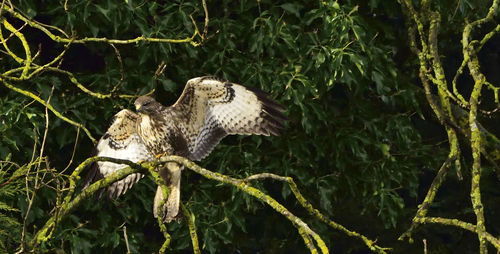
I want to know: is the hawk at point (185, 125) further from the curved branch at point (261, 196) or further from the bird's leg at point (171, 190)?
the curved branch at point (261, 196)

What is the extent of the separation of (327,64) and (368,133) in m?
1.05

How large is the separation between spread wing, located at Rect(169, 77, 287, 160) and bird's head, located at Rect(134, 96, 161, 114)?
167 millimetres

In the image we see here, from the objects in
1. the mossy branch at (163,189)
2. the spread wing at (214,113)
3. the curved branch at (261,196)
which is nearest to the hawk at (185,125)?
the spread wing at (214,113)

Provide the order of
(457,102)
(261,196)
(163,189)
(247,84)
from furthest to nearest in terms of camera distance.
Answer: (247,84), (457,102), (163,189), (261,196)

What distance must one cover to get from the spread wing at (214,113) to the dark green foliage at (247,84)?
49 centimetres

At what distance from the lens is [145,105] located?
22.3ft

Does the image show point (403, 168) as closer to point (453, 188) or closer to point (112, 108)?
point (112, 108)

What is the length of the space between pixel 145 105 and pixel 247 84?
101 centimetres

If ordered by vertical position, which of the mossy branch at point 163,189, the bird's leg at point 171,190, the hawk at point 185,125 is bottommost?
the bird's leg at point 171,190

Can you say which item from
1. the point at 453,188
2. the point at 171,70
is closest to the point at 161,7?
the point at 171,70

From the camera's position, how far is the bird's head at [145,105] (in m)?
6.77

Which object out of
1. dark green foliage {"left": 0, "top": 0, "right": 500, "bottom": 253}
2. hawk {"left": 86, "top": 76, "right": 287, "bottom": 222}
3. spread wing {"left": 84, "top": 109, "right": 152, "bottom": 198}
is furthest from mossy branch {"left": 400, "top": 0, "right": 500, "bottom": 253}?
spread wing {"left": 84, "top": 109, "right": 152, "bottom": 198}

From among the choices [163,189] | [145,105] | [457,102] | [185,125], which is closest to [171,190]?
[185,125]

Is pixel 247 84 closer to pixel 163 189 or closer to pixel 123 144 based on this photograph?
pixel 123 144
